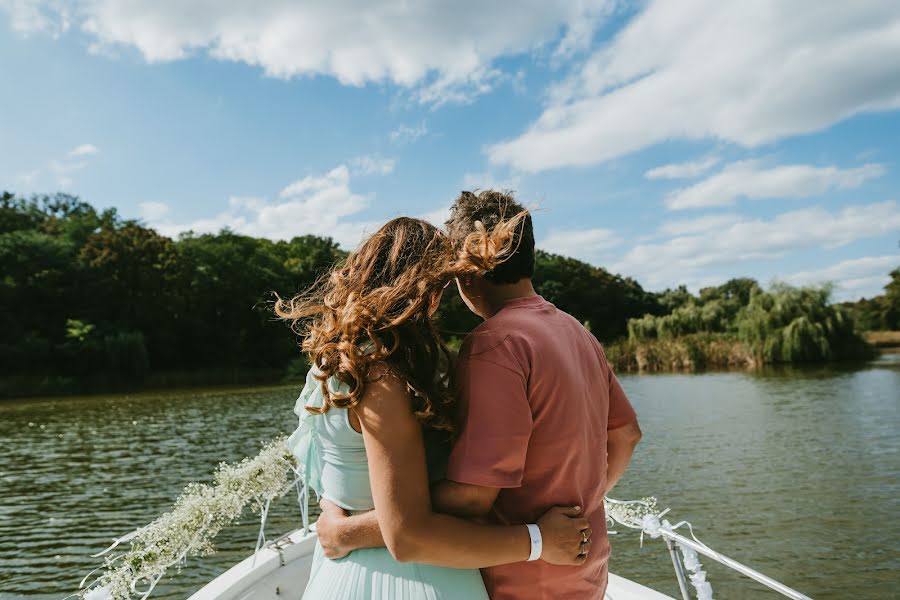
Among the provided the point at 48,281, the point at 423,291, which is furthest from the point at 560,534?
the point at 48,281

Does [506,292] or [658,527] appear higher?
[506,292]

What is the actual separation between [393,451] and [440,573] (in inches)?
13.4

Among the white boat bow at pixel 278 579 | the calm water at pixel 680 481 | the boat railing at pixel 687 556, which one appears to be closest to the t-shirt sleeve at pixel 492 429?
the boat railing at pixel 687 556

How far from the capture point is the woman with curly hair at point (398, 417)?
4.41ft

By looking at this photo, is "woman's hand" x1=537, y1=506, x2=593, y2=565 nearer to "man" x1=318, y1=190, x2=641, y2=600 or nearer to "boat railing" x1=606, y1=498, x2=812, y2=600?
"man" x1=318, y1=190, x2=641, y2=600

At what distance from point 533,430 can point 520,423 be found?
9 centimetres

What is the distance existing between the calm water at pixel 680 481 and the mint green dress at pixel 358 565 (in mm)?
6292

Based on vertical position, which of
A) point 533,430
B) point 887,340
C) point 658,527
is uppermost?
point 533,430

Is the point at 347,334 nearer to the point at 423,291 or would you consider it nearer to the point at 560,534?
the point at 423,291

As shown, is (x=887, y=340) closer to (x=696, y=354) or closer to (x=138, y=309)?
(x=696, y=354)

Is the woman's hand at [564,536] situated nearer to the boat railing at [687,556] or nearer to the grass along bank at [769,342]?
the boat railing at [687,556]

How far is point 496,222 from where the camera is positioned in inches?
61.9

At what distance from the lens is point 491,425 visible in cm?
139

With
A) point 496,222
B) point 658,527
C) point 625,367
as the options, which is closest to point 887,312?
point 625,367
